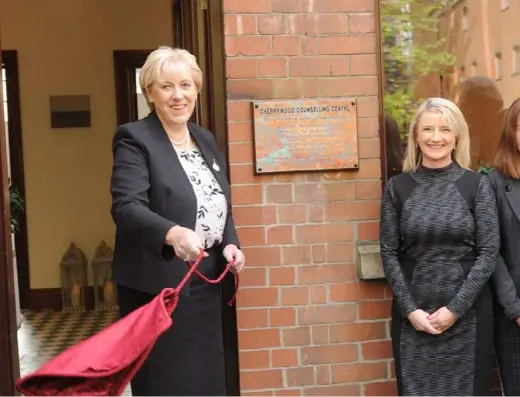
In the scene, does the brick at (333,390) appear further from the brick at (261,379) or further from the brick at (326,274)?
the brick at (326,274)

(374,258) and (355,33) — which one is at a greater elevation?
(355,33)

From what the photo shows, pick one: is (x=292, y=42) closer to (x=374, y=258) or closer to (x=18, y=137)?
(x=374, y=258)

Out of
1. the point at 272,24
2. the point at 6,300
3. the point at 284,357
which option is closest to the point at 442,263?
the point at 284,357

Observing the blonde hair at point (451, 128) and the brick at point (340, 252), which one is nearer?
the blonde hair at point (451, 128)

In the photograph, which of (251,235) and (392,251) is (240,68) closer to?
(251,235)

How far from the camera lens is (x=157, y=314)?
2.39 metres

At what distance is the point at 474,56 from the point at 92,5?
508 cm

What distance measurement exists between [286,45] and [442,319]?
1.54 metres

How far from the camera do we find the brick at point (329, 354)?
3.74 m

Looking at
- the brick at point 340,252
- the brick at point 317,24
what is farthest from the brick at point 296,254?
the brick at point 317,24

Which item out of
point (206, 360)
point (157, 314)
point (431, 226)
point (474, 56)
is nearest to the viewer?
point (157, 314)

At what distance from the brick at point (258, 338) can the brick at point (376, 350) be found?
1.55 ft

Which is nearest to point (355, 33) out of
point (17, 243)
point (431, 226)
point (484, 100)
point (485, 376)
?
point (484, 100)

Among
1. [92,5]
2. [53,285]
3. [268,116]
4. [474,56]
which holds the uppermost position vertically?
[92,5]
